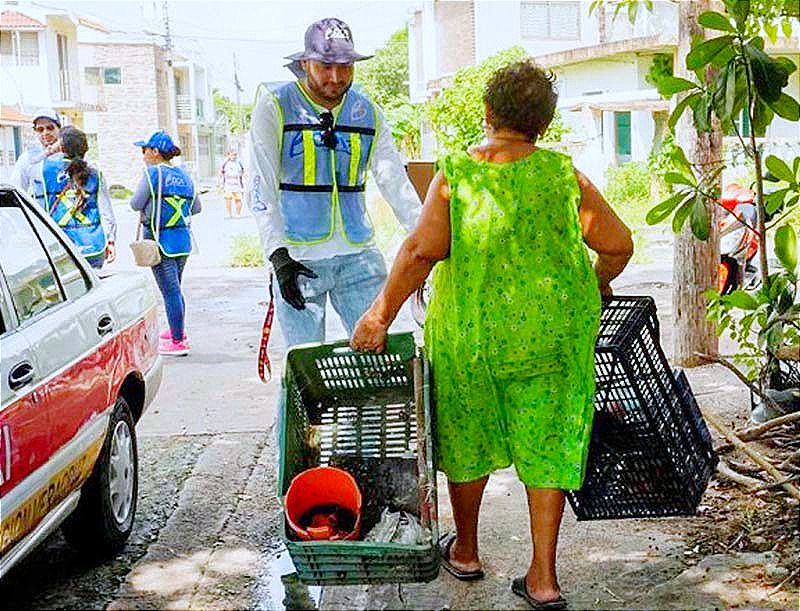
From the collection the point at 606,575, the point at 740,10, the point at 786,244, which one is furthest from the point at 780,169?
the point at 606,575

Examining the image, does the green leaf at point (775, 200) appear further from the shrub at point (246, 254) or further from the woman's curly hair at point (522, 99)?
the shrub at point (246, 254)

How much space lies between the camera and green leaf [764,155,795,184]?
15.4 feet

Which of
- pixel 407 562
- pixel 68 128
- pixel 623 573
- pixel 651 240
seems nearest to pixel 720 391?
pixel 623 573

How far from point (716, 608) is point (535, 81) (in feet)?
6.23

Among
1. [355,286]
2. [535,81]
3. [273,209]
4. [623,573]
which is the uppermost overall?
[535,81]

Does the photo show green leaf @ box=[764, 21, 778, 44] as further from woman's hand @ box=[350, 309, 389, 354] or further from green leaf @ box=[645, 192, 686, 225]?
woman's hand @ box=[350, 309, 389, 354]

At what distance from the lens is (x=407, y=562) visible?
134 inches

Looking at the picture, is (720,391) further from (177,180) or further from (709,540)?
(177,180)

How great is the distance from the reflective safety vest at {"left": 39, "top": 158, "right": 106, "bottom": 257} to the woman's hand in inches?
180

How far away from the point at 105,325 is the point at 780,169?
9.56 feet

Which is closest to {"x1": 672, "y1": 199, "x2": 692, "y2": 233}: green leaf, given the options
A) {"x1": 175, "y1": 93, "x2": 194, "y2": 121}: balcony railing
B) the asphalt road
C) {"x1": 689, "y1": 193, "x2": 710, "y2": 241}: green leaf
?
{"x1": 689, "y1": 193, "x2": 710, "y2": 241}: green leaf

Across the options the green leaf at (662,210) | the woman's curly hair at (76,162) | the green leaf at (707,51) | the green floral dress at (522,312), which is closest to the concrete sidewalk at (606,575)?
the green floral dress at (522,312)

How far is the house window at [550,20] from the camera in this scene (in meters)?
35.2

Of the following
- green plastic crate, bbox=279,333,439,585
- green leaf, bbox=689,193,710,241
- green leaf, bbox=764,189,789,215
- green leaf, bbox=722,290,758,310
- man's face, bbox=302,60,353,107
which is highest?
man's face, bbox=302,60,353,107
